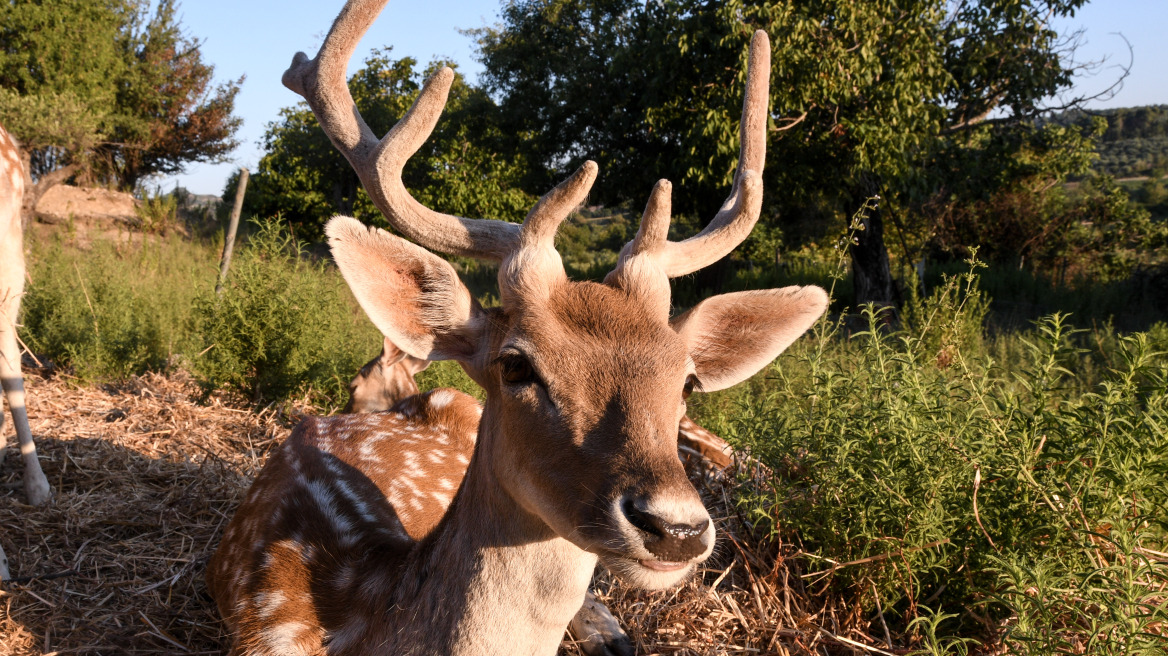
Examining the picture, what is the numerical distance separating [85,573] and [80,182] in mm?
20771

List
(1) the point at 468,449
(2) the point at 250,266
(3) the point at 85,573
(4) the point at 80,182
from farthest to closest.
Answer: (4) the point at 80,182, (2) the point at 250,266, (1) the point at 468,449, (3) the point at 85,573

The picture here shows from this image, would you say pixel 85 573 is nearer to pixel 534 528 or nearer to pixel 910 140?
pixel 534 528

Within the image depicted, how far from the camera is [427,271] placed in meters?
2.13

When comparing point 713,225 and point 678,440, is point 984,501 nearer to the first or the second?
point 713,225

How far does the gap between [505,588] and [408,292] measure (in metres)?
0.83

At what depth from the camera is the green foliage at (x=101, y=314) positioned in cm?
614

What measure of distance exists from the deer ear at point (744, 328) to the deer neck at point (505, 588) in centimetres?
67

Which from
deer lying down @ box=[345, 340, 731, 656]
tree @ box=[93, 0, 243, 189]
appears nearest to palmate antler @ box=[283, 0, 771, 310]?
deer lying down @ box=[345, 340, 731, 656]

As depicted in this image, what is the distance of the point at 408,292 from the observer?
7.10ft

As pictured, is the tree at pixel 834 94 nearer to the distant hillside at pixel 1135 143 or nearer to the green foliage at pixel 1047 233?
the green foliage at pixel 1047 233

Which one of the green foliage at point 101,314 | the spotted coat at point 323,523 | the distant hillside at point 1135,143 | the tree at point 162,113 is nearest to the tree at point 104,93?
the tree at point 162,113

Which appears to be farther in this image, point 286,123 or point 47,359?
point 286,123

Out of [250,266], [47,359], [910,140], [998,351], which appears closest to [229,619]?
[250,266]

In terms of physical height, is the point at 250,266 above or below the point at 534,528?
above
